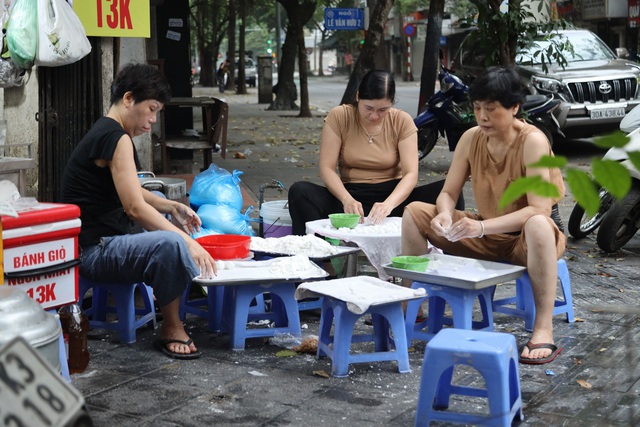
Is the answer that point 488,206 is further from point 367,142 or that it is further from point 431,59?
point 431,59

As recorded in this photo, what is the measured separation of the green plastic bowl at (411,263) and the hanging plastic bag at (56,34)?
2723 mm

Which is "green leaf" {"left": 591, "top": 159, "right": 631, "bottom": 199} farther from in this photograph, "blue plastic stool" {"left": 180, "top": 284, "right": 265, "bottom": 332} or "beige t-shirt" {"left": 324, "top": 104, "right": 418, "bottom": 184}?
"beige t-shirt" {"left": 324, "top": 104, "right": 418, "bottom": 184}

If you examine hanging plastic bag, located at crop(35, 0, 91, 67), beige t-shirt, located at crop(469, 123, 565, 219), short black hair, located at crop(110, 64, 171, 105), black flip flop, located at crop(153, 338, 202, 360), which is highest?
hanging plastic bag, located at crop(35, 0, 91, 67)

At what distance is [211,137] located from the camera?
1067 centimetres

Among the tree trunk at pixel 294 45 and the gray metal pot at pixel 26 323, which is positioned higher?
the tree trunk at pixel 294 45

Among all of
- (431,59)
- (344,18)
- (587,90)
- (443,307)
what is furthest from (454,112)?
(344,18)

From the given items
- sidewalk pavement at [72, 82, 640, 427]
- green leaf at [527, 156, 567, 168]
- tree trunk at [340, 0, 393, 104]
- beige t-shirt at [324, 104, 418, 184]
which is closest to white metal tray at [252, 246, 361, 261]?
sidewalk pavement at [72, 82, 640, 427]

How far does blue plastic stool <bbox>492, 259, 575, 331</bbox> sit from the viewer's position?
4.97m

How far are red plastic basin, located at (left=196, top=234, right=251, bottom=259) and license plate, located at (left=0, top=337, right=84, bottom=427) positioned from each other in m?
2.44

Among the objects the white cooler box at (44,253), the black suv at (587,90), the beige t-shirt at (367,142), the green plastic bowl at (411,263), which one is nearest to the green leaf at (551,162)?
the white cooler box at (44,253)

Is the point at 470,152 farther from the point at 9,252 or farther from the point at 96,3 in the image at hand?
the point at 96,3

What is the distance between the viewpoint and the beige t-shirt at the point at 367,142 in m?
5.76

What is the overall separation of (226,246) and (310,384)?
1.02 meters

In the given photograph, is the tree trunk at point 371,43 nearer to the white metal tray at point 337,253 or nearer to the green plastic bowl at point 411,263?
the white metal tray at point 337,253
